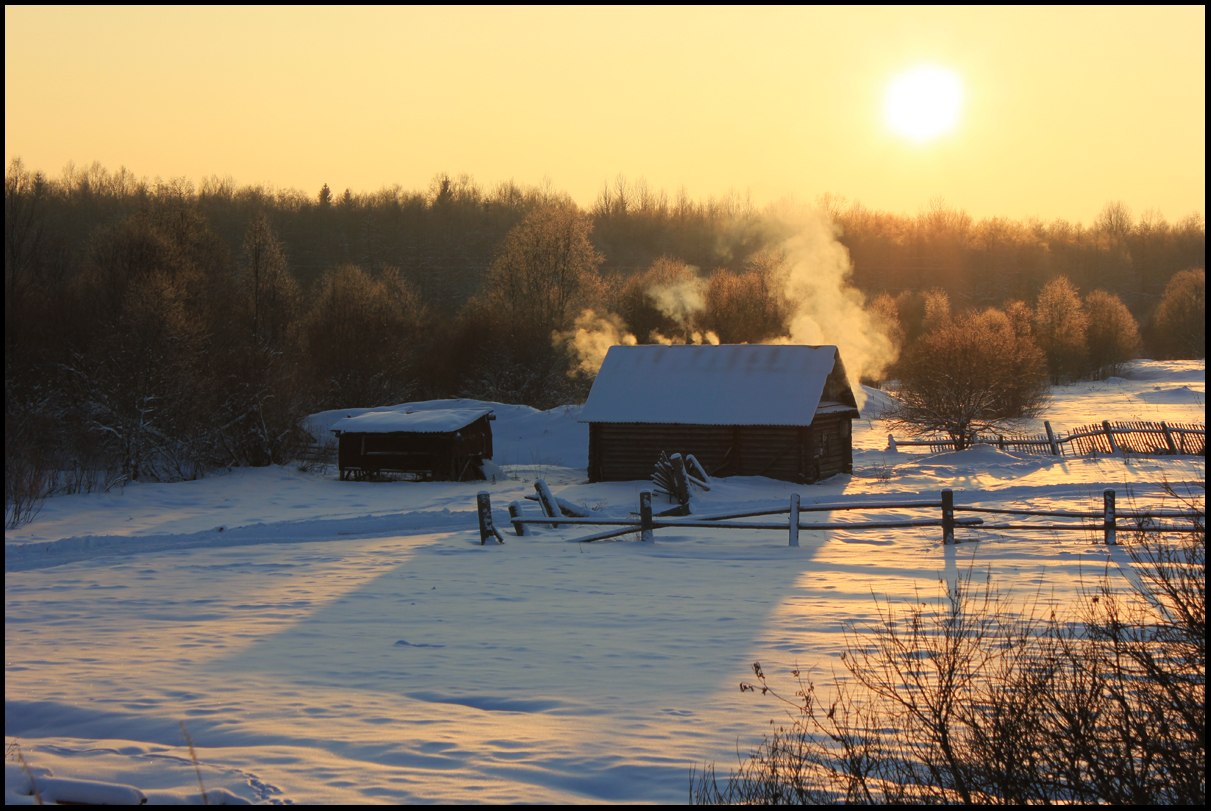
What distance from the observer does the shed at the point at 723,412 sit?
100 feet

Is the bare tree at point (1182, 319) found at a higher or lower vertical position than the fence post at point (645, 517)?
higher

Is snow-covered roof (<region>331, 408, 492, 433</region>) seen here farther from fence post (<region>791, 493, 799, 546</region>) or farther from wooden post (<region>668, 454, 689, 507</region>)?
fence post (<region>791, 493, 799, 546</region>)

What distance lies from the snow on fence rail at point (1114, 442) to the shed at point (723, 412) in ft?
29.4

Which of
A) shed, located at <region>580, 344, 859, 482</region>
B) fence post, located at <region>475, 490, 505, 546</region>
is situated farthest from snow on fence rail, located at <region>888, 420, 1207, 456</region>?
fence post, located at <region>475, 490, 505, 546</region>

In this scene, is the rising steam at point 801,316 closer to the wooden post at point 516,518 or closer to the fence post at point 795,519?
the wooden post at point 516,518

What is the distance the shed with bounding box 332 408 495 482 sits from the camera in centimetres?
3300

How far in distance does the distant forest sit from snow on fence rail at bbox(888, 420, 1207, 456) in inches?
785

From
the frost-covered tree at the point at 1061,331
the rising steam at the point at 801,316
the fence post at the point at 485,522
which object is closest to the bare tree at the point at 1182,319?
the frost-covered tree at the point at 1061,331

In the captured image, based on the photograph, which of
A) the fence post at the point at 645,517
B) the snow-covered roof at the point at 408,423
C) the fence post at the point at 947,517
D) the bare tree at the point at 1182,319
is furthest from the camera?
the bare tree at the point at 1182,319

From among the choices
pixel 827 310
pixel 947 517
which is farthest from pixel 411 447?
pixel 827 310

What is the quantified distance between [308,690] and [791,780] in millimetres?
5197

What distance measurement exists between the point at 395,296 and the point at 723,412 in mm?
33992

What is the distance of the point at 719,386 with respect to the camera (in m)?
31.9

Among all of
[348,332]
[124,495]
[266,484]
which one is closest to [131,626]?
[124,495]
